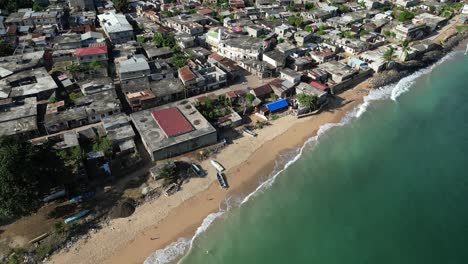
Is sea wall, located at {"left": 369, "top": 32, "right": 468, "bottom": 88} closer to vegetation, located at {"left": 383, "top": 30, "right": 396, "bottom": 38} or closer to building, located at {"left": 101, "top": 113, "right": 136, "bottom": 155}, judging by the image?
vegetation, located at {"left": 383, "top": 30, "right": 396, "bottom": 38}

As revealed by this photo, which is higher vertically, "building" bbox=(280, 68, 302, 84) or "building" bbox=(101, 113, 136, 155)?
"building" bbox=(280, 68, 302, 84)

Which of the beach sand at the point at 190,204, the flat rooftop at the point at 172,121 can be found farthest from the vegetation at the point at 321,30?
the flat rooftop at the point at 172,121

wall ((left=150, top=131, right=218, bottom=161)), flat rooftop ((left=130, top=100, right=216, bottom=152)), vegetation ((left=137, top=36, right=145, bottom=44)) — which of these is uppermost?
vegetation ((left=137, top=36, right=145, bottom=44))

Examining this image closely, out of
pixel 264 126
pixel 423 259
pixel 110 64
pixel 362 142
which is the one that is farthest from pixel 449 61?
pixel 110 64

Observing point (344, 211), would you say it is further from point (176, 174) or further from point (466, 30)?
point (466, 30)

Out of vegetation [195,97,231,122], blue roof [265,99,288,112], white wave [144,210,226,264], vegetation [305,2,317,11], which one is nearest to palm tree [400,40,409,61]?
blue roof [265,99,288,112]

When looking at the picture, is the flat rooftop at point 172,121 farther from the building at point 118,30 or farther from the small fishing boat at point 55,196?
the building at point 118,30
